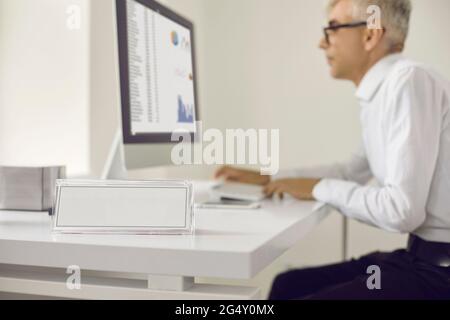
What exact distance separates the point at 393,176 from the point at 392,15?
0.53m

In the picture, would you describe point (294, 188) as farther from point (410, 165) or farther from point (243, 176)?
point (410, 165)

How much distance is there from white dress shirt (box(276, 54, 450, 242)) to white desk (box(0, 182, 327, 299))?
0.40 metres

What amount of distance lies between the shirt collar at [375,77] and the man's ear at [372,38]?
0.06 meters

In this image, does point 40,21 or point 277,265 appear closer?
point 40,21

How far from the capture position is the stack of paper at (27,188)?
3.88 feet

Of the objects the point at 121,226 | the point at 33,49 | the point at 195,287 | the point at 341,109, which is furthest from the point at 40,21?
the point at 341,109

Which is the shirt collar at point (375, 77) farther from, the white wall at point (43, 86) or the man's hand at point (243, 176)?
the white wall at point (43, 86)

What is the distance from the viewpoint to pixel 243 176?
6.18 ft

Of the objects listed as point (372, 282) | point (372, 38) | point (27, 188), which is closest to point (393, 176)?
point (372, 282)

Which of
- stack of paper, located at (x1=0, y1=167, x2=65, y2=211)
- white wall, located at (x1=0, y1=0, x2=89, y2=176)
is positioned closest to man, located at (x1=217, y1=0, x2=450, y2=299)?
stack of paper, located at (x1=0, y1=167, x2=65, y2=211)

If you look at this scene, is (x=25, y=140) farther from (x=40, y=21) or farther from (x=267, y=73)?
(x=267, y=73)

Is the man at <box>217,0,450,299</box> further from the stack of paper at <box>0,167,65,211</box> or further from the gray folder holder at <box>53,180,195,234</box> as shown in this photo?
the stack of paper at <box>0,167,65,211</box>

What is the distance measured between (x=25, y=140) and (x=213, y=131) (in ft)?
4.71

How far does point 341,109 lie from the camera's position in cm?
325
